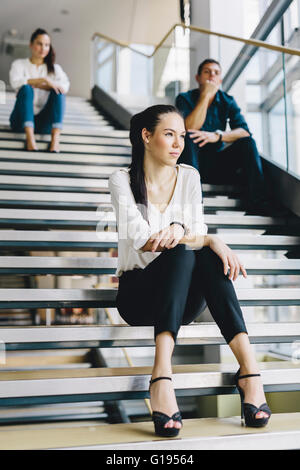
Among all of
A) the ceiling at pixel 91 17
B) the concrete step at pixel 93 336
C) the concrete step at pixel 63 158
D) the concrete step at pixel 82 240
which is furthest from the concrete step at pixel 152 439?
the ceiling at pixel 91 17

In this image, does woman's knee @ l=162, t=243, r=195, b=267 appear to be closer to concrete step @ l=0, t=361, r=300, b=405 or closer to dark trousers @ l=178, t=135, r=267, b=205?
concrete step @ l=0, t=361, r=300, b=405

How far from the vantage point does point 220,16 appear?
5.52m

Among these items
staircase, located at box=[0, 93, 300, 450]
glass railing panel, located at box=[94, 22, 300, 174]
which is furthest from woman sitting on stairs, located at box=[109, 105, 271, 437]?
glass railing panel, located at box=[94, 22, 300, 174]

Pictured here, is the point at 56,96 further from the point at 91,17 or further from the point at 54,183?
the point at 91,17

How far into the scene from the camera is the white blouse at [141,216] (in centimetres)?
160

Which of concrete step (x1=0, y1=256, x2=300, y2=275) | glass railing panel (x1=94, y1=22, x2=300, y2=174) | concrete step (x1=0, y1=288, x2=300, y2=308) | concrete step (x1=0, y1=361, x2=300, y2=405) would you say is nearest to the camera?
concrete step (x1=0, y1=361, x2=300, y2=405)

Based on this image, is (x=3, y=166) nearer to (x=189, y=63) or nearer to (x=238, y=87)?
(x=238, y=87)

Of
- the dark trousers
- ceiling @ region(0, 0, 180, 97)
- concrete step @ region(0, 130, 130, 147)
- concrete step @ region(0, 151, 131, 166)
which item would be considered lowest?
the dark trousers

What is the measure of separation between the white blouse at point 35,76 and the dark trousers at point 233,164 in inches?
50.1

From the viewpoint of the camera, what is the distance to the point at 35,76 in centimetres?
363

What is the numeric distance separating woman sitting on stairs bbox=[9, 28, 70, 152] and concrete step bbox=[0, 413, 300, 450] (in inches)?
94.1

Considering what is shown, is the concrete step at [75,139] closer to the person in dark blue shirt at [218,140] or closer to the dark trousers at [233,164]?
the person in dark blue shirt at [218,140]

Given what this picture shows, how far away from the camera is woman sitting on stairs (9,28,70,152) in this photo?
341cm
